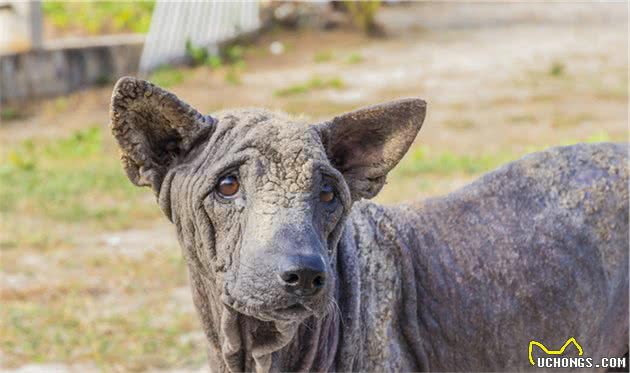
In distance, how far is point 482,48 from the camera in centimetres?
1820

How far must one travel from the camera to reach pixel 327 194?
151 inches

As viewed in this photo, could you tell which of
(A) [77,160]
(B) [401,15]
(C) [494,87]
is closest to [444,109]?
(C) [494,87]

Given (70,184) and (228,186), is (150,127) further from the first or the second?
(70,184)

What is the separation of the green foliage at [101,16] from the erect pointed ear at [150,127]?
1359 cm

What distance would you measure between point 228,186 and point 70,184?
769 cm

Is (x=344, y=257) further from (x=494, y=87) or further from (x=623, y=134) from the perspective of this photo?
(x=494, y=87)

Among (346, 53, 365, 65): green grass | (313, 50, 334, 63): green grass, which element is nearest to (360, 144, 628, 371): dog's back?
(346, 53, 365, 65): green grass

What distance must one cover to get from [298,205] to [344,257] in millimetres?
584

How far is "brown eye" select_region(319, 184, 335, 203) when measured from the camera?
3.81 meters

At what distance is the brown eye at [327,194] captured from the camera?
381cm

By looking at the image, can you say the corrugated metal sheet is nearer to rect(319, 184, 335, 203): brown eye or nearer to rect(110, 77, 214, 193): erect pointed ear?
rect(110, 77, 214, 193): erect pointed ear

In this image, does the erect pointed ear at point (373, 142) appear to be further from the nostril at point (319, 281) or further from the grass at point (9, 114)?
the grass at point (9, 114)

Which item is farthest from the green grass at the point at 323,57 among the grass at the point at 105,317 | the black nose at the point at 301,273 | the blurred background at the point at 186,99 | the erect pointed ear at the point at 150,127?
the black nose at the point at 301,273

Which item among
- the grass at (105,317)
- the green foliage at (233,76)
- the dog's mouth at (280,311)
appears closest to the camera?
the dog's mouth at (280,311)
